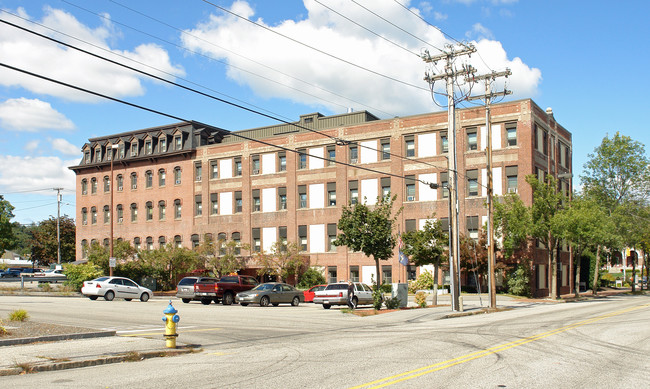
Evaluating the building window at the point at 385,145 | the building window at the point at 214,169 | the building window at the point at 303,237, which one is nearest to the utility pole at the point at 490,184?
the building window at the point at 385,145

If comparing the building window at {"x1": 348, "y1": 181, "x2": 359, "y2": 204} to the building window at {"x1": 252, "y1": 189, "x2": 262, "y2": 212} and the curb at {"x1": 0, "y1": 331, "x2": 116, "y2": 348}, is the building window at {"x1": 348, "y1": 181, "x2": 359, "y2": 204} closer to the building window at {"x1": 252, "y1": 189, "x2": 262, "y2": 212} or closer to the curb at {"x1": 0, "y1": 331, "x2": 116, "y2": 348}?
the building window at {"x1": 252, "y1": 189, "x2": 262, "y2": 212}

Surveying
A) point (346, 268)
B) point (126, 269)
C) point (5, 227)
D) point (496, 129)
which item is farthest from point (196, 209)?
point (5, 227)

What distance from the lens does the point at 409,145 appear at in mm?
51750

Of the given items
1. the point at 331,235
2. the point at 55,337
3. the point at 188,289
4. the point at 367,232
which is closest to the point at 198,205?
the point at 331,235

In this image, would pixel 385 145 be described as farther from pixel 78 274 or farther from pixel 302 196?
pixel 78 274

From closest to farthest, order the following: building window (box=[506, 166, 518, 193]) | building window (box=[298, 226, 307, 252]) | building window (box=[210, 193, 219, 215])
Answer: building window (box=[506, 166, 518, 193]) → building window (box=[298, 226, 307, 252]) → building window (box=[210, 193, 219, 215])

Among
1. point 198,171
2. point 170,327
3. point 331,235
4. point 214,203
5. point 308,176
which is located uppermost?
point 198,171

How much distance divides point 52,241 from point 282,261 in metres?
53.0

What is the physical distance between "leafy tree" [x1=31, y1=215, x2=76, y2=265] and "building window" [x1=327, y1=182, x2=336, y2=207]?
5456 cm

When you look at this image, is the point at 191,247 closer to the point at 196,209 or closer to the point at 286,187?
the point at 196,209

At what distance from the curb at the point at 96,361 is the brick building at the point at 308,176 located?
89.6 feet

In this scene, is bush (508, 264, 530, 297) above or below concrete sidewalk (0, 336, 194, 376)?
below

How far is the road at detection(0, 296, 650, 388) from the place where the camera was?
9.99m

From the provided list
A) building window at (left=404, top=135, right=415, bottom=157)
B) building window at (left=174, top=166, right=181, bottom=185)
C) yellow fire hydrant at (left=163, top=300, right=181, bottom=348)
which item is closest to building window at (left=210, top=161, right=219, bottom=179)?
building window at (left=174, top=166, right=181, bottom=185)
